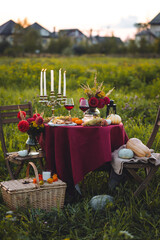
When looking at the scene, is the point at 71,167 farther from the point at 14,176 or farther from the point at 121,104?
the point at 121,104

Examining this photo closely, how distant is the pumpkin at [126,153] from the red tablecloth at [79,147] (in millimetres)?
132

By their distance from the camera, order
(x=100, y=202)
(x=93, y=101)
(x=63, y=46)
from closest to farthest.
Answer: (x=100, y=202) → (x=93, y=101) → (x=63, y=46)

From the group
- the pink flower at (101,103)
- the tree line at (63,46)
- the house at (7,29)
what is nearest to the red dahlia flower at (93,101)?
the pink flower at (101,103)

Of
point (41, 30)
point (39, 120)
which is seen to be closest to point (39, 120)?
point (39, 120)

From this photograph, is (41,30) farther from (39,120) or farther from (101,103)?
(39,120)

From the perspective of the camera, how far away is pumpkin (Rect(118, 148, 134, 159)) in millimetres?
3962

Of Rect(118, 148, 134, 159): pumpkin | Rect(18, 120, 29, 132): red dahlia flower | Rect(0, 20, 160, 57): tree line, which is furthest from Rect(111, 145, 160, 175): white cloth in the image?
Rect(0, 20, 160, 57): tree line

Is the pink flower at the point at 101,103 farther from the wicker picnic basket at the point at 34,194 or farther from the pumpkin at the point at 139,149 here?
the wicker picnic basket at the point at 34,194

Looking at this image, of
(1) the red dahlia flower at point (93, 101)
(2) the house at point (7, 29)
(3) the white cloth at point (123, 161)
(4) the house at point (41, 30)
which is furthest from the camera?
(4) the house at point (41, 30)

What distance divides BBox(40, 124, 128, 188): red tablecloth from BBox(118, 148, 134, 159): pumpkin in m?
0.13

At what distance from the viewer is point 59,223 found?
354cm

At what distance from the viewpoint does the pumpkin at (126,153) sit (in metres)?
3.96

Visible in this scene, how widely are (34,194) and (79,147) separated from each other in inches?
29.8

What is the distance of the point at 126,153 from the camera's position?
3.96 meters
